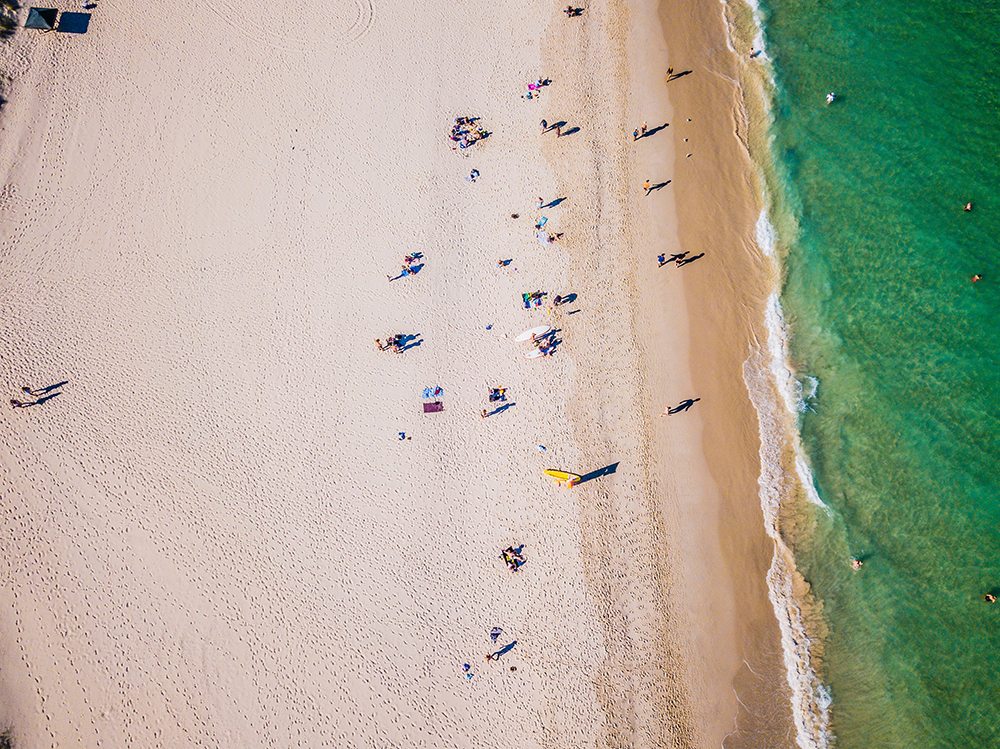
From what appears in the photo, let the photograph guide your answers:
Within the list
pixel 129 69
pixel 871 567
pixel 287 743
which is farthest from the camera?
pixel 129 69

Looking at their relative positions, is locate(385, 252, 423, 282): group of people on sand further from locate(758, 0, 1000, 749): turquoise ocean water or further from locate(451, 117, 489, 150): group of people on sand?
locate(758, 0, 1000, 749): turquoise ocean water

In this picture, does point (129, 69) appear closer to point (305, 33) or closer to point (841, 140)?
point (305, 33)

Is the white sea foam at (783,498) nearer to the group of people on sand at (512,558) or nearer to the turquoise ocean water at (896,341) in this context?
the turquoise ocean water at (896,341)

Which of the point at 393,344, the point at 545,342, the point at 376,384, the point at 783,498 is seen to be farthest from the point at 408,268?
the point at 783,498

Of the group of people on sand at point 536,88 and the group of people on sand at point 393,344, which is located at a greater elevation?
the group of people on sand at point 536,88

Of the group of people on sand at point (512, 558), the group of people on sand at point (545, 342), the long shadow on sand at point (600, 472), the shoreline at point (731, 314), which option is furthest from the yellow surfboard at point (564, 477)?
the shoreline at point (731, 314)

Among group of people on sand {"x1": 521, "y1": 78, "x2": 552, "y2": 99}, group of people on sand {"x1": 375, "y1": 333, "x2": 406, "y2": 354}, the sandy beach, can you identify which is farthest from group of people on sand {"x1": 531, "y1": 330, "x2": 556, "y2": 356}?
group of people on sand {"x1": 521, "y1": 78, "x2": 552, "y2": 99}

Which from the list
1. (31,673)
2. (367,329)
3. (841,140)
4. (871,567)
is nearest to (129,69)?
(367,329)
